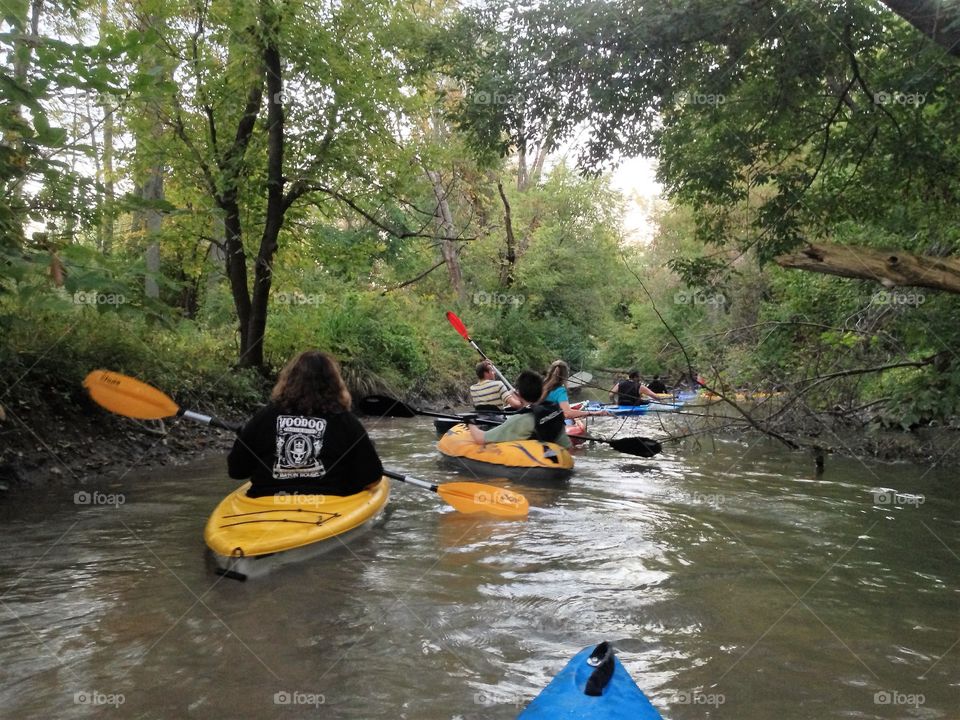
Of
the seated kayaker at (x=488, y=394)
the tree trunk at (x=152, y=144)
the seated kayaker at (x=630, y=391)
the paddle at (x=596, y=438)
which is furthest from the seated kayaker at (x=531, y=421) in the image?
the seated kayaker at (x=630, y=391)

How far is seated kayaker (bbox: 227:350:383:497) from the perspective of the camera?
496 cm

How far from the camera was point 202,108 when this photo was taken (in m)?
10.2

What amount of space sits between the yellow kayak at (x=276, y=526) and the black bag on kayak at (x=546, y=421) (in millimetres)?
3199

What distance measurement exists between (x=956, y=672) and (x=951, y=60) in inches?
183

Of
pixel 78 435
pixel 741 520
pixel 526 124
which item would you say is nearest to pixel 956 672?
pixel 741 520

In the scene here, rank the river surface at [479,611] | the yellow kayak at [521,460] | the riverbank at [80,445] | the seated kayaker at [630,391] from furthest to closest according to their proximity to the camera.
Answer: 1. the seated kayaker at [630,391]
2. the yellow kayak at [521,460]
3. the riverbank at [80,445]
4. the river surface at [479,611]

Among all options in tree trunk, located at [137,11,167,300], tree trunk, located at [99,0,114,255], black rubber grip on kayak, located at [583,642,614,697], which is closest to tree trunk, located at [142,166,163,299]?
tree trunk, located at [137,11,167,300]

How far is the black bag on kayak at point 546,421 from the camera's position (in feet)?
27.4

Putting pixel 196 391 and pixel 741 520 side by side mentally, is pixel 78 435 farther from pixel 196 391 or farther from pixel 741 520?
pixel 741 520

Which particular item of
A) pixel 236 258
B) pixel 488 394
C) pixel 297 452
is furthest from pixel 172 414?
pixel 488 394

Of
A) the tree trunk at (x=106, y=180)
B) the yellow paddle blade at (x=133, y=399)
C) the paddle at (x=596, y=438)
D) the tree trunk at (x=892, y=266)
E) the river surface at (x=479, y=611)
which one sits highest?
the tree trunk at (x=106, y=180)

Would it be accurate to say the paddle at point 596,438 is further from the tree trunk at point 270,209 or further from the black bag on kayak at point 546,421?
the tree trunk at point 270,209

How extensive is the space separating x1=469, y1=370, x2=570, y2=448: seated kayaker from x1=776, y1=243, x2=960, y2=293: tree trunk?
11.7 ft

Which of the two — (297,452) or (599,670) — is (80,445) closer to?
(297,452)
